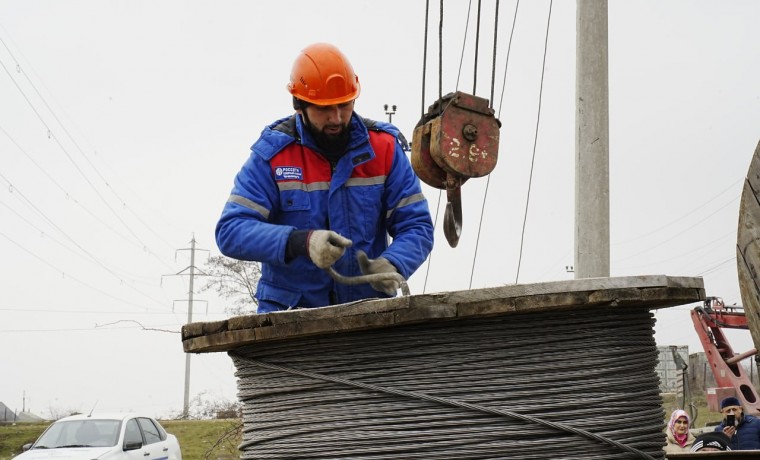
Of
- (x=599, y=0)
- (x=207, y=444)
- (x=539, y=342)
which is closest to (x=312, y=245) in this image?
(x=539, y=342)

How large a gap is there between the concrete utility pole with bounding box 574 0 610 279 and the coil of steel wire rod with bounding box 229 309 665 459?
3.62 meters

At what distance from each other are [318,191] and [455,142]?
52 cm

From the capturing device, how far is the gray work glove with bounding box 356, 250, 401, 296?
3.45m

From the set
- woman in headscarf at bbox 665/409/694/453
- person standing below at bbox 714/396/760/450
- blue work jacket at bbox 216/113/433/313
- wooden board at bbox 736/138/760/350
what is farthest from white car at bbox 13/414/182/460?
wooden board at bbox 736/138/760/350

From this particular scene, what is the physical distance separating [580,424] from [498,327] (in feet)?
1.09

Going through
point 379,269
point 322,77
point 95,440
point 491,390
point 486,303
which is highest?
point 322,77

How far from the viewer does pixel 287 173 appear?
3.57 meters

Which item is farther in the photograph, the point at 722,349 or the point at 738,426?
the point at 722,349

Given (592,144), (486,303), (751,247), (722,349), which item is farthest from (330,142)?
(722,349)

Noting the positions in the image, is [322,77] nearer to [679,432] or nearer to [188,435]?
[679,432]

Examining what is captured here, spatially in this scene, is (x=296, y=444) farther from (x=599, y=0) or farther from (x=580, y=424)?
(x=599, y=0)

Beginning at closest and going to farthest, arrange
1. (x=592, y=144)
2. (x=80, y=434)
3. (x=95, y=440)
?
1. (x=592, y=144)
2. (x=95, y=440)
3. (x=80, y=434)

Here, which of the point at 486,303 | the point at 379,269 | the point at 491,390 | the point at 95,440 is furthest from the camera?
the point at 95,440

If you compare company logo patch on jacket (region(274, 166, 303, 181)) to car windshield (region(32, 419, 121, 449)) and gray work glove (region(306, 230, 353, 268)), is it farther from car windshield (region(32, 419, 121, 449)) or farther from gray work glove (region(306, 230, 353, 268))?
car windshield (region(32, 419, 121, 449))
